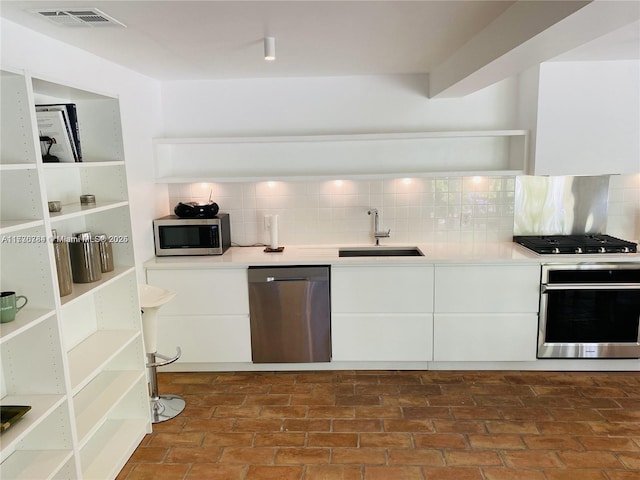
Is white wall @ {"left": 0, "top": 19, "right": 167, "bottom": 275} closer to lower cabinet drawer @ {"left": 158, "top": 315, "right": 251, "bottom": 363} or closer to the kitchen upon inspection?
the kitchen

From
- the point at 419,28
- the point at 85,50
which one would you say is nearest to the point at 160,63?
the point at 85,50

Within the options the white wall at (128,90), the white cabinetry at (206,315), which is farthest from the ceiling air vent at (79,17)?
the white cabinetry at (206,315)

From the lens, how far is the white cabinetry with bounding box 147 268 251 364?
374 cm

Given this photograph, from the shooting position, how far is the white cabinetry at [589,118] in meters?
3.66

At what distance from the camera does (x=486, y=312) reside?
146 inches

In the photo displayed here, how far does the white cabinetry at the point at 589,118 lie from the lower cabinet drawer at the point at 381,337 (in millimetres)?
1625

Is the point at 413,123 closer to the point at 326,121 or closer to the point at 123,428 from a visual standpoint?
the point at 326,121

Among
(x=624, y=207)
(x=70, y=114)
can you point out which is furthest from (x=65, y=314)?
(x=624, y=207)

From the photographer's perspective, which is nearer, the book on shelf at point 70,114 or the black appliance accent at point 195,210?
the book on shelf at point 70,114

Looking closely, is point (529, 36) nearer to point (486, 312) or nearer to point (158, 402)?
point (486, 312)

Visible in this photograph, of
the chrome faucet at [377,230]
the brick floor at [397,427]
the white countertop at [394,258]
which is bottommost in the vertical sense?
the brick floor at [397,427]

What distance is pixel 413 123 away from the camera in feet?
13.7

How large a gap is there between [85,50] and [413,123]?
2.57m

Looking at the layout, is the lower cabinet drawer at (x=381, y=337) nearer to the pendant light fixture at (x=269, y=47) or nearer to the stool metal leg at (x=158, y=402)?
the stool metal leg at (x=158, y=402)
